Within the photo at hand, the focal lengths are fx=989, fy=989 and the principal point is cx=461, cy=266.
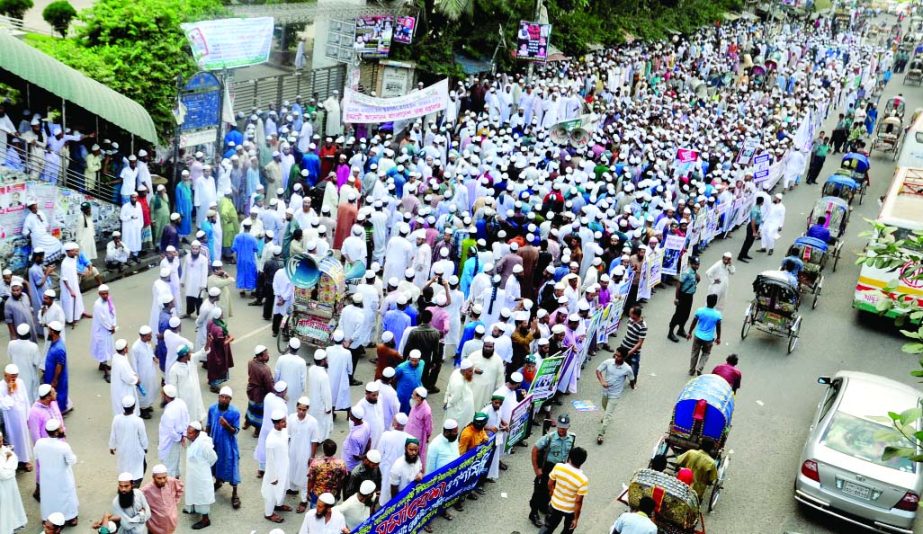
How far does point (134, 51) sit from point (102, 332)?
23.5 feet

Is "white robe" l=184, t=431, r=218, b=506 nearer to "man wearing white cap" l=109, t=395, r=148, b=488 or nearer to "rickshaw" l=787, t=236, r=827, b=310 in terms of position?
"man wearing white cap" l=109, t=395, r=148, b=488

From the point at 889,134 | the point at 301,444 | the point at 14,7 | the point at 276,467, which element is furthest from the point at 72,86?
the point at 889,134

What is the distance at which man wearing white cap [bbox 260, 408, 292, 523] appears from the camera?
930 centimetres

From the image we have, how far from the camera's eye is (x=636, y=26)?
38.2 m

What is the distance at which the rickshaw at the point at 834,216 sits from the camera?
60.9 feet

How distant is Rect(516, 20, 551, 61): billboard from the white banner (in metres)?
4.68

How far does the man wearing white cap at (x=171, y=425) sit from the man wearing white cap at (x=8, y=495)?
132 centimetres

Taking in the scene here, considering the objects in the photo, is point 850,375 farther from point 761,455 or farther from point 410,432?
point 410,432

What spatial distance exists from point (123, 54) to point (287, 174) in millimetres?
3455

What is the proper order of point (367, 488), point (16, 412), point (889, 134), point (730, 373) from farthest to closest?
point (889, 134) < point (730, 373) < point (16, 412) < point (367, 488)

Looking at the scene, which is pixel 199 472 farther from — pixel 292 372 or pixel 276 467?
pixel 292 372

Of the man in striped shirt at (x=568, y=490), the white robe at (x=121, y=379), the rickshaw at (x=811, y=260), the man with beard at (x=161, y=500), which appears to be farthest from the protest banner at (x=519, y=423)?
the rickshaw at (x=811, y=260)

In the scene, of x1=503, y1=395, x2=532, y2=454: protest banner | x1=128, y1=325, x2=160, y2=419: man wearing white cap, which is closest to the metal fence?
x1=128, y1=325, x2=160, y2=419: man wearing white cap

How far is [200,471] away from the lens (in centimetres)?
921
